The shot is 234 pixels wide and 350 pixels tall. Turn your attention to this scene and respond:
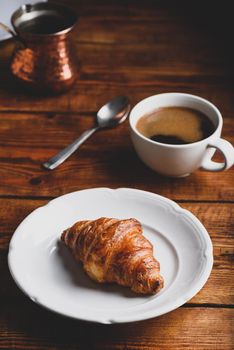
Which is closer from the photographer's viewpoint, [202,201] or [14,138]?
[202,201]

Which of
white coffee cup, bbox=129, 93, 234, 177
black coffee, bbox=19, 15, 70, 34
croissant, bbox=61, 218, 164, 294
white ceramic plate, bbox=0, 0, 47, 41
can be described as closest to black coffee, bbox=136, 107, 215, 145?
white coffee cup, bbox=129, 93, 234, 177

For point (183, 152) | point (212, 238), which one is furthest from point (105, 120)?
point (212, 238)

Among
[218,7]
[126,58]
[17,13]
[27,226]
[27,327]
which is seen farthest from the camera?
[218,7]

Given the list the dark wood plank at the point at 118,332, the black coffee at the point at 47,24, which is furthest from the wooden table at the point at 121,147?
the black coffee at the point at 47,24

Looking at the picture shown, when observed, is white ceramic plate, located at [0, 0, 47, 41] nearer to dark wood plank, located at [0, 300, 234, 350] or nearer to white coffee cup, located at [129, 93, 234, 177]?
white coffee cup, located at [129, 93, 234, 177]

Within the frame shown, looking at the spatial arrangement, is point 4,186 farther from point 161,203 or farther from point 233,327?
point 233,327

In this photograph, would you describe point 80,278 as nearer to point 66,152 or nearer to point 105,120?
point 66,152

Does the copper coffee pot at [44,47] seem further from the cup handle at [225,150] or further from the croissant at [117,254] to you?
the croissant at [117,254]

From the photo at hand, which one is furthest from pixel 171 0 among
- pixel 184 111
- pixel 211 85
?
pixel 184 111
